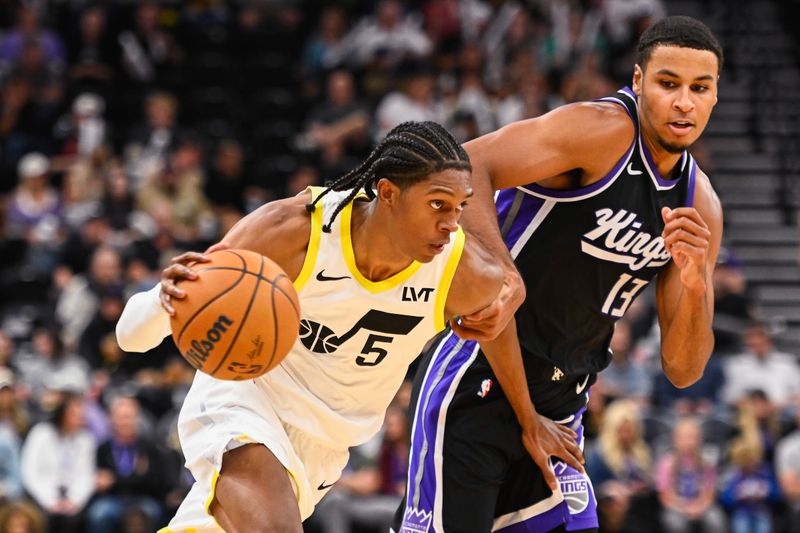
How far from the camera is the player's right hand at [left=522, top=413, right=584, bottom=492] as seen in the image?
4.98 metres

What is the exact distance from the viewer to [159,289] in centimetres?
418

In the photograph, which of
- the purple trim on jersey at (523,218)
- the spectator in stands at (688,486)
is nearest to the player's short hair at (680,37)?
the purple trim on jersey at (523,218)

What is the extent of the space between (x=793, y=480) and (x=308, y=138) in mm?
6446

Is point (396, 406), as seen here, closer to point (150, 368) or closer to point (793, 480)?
point (150, 368)

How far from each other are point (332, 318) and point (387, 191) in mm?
515

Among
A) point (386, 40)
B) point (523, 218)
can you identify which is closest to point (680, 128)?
point (523, 218)

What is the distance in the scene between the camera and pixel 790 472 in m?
10.2

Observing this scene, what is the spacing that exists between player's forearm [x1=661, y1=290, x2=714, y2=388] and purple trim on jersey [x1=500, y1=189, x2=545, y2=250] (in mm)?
686

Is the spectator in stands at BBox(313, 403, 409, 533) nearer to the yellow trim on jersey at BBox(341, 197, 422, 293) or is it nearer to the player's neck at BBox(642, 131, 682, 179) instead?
the player's neck at BBox(642, 131, 682, 179)

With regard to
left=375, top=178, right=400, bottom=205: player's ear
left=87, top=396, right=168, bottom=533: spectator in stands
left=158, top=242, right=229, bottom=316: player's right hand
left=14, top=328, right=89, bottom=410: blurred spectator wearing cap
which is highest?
left=375, top=178, right=400, bottom=205: player's ear

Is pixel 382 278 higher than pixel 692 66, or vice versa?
pixel 692 66

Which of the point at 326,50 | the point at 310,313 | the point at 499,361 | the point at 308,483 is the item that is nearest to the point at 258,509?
the point at 308,483

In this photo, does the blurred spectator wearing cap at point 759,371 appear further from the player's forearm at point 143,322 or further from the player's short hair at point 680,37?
the player's forearm at point 143,322

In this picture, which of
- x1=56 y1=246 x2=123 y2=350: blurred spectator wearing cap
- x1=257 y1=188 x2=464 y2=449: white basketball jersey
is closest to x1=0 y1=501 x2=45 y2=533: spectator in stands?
x1=56 y1=246 x2=123 y2=350: blurred spectator wearing cap
